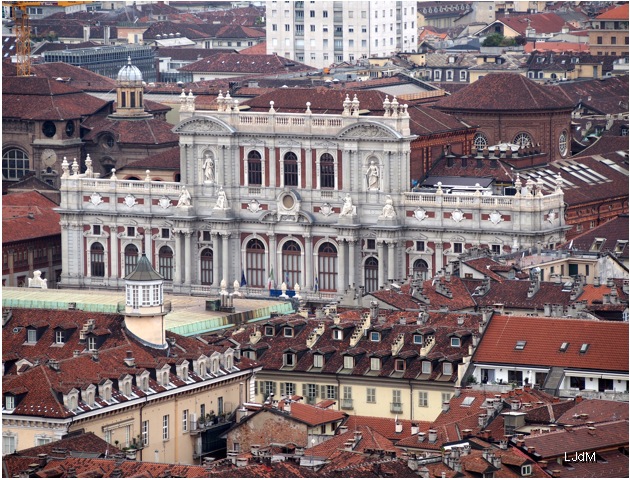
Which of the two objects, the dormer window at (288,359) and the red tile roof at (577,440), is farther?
the dormer window at (288,359)

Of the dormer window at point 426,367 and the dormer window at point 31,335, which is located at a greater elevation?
the dormer window at point 31,335

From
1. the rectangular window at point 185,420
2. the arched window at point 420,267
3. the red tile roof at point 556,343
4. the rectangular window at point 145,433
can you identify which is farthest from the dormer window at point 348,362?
the arched window at point 420,267

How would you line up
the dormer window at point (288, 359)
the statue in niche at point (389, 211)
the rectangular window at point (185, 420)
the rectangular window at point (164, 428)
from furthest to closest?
1. the statue in niche at point (389, 211)
2. the dormer window at point (288, 359)
3. the rectangular window at point (185, 420)
4. the rectangular window at point (164, 428)

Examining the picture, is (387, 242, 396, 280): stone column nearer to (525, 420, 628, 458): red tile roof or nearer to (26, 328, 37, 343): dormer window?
(26, 328, 37, 343): dormer window

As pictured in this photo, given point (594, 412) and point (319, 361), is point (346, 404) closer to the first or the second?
point (319, 361)

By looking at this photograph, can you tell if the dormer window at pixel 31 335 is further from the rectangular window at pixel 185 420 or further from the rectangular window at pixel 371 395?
the rectangular window at pixel 371 395

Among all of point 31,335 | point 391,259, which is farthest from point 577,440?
point 391,259

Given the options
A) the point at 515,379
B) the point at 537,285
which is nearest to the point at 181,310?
the point at 537,285

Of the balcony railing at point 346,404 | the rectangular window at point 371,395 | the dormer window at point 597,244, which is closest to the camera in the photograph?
the rectangular window at point 371,395

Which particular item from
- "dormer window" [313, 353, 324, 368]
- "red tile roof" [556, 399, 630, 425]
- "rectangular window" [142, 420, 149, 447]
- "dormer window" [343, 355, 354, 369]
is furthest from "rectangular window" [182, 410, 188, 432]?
"red tile roof" [556, 399, 630, 425]
